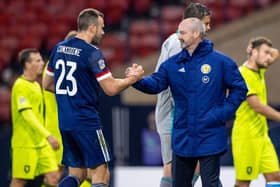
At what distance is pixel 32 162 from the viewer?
37.1 feet

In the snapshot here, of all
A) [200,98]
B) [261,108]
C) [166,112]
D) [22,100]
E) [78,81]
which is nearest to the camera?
[200,98]

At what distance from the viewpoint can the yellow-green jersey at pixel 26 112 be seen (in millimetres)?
10938

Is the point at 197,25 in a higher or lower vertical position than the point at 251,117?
higher

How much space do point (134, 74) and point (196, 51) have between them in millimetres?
532

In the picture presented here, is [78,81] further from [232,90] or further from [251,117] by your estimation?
[251,117]

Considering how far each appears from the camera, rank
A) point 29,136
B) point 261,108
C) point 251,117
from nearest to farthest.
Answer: point 261,108
point 251,117
point 29,136

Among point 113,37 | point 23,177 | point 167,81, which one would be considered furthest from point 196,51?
point 113,37

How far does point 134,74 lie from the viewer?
8547 mm

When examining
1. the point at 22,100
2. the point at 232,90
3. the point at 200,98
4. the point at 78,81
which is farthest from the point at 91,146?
the point at 22,100

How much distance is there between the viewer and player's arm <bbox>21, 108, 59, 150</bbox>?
10412mm

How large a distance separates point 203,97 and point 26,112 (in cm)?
303

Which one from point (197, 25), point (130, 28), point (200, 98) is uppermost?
point (130, 28)

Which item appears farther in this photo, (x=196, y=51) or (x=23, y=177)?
(x=23, y=177)

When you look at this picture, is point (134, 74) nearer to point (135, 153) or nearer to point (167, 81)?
point (167, 81)
